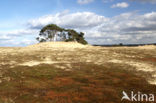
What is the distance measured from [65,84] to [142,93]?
6.82 metres

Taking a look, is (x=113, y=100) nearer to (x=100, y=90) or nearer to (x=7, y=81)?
(x=100, y=90)

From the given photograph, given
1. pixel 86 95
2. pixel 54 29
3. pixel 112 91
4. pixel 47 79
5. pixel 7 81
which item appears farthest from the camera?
pixel 54 29

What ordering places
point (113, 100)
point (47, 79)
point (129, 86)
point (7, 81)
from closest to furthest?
point (113, 100) < point (129, 86) < point (7, 81) < point (47, 79)

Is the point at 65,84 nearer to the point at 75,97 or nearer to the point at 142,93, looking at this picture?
the point at 75,97

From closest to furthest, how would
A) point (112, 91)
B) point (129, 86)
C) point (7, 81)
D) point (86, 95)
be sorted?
point (86, 95) < point (112, 91) < point (129, 86) < point (7, 81)

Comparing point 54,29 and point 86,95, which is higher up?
point 54,29

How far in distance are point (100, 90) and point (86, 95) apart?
166 centimetres

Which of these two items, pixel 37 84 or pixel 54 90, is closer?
pixel 54 90

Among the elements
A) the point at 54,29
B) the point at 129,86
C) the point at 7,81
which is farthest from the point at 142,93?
the point at 54,29

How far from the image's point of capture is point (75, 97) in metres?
11.7

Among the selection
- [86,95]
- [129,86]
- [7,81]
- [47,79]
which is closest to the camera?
[86,95]

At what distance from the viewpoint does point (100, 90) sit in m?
13.2

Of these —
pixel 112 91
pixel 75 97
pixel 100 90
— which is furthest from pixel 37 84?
pixel 112 91

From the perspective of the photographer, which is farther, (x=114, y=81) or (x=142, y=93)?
(x=114, y=81)
